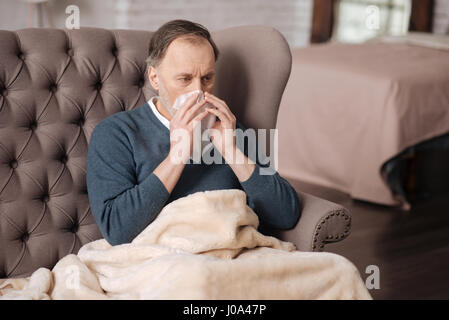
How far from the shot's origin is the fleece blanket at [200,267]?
130cm

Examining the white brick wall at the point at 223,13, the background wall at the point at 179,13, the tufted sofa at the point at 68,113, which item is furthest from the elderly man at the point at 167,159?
the white brick wall at the point at 223,13

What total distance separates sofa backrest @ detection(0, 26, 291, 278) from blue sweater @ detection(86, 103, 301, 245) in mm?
201

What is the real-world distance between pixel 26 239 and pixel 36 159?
0.74 feet

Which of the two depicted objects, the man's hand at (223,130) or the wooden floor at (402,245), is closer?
the man's hand at (223,130)

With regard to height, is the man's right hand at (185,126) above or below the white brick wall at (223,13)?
above

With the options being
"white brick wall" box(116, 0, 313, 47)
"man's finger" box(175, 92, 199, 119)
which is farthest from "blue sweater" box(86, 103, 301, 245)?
"white brick wall" box(116, 0, 313, 47)

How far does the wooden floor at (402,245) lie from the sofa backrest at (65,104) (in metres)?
1.04

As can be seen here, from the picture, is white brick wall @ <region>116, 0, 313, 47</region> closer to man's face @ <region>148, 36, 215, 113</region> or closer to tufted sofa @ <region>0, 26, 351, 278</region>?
tufted sofa @ <region>0, 26, 351, 278</region>

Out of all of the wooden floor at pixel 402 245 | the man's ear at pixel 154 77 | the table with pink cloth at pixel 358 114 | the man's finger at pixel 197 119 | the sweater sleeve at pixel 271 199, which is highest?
the man's ear at pixel 154 77

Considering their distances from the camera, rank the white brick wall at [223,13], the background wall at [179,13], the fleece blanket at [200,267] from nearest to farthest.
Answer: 1. the fleece blanket at [200,267]
2. the background wall at [179,13]
3. the white brick wall at [223,13]

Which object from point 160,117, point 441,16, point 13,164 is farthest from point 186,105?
point 441,16

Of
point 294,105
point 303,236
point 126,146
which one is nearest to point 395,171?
point 294,105

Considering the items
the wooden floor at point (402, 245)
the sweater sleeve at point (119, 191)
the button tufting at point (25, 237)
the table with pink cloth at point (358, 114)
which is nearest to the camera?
the sweater sleeve at point (119, 191)

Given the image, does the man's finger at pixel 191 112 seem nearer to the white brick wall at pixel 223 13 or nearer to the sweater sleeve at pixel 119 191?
the sweater sleeve at pixel 119 191
